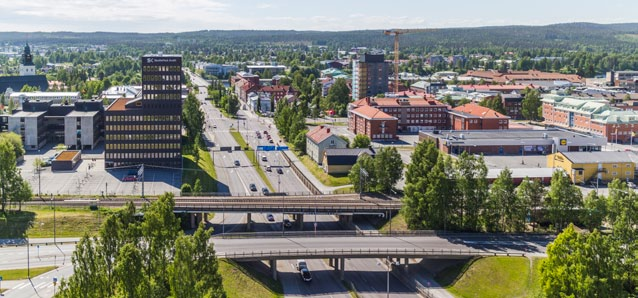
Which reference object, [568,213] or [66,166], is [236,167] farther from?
[568,213]

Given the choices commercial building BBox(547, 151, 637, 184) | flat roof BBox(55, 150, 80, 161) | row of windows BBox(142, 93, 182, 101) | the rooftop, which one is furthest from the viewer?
the rooftop

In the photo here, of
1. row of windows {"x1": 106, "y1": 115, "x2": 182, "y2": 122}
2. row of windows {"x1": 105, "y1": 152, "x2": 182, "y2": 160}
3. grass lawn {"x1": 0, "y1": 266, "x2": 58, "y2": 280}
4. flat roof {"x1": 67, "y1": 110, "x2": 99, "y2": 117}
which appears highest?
row of windows {"x1": 106, "y1": 115, "x2": 182, "y2": 122}

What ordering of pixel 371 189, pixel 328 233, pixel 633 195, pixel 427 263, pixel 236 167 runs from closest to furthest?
pixel 633 195
pixel 427 263
pixel 328 233
pixel 371 189
pixel 236 167

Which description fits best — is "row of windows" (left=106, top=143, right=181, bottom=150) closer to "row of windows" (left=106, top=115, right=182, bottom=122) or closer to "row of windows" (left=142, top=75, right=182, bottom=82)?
"row of windows" (left=106, top=115, right=182, bottom=122)

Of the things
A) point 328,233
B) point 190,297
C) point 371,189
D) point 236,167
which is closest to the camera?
point 190,297

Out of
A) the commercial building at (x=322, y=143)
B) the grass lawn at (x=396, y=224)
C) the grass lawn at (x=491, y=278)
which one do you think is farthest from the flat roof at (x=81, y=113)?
the grass lawn at (x=491, y=278)

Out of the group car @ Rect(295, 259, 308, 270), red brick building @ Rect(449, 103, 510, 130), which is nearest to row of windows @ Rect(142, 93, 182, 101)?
car @ Rect(295, 259, 308, 270)

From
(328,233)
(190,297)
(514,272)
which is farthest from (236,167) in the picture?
(190,297)
